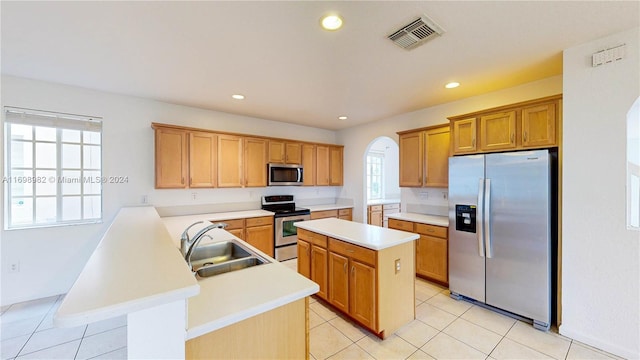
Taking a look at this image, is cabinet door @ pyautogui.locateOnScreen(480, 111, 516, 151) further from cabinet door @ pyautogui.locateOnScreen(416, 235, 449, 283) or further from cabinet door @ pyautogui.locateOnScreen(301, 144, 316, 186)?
cabinet door @ pyautogui.locateOnScreen(301, 144, 316, 186)

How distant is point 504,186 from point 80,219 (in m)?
5.13

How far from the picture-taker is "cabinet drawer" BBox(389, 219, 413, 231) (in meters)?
3.62

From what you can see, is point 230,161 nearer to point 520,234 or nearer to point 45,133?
point 45,133

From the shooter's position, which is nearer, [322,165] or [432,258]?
[432,258]

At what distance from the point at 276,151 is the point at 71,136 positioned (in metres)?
2.77

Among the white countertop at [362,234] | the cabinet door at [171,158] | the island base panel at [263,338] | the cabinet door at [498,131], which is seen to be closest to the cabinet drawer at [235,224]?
the cabinet door at [171,158]

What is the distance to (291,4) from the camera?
5.44 feet

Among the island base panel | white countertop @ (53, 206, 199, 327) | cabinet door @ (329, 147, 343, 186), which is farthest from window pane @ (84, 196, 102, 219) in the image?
cabinet door @ (329, 147, 343, 186)

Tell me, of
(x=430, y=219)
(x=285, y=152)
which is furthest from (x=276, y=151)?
(x=430, y=219)

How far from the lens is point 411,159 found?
12.9ft

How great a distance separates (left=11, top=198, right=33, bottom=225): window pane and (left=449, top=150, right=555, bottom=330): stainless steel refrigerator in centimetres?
511

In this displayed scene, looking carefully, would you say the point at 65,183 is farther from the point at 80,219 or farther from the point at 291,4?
the point at 291,4

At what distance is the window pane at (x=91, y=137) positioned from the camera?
3293 millimetres

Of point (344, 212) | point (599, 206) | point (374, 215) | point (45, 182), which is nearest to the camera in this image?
point (599, 206)
